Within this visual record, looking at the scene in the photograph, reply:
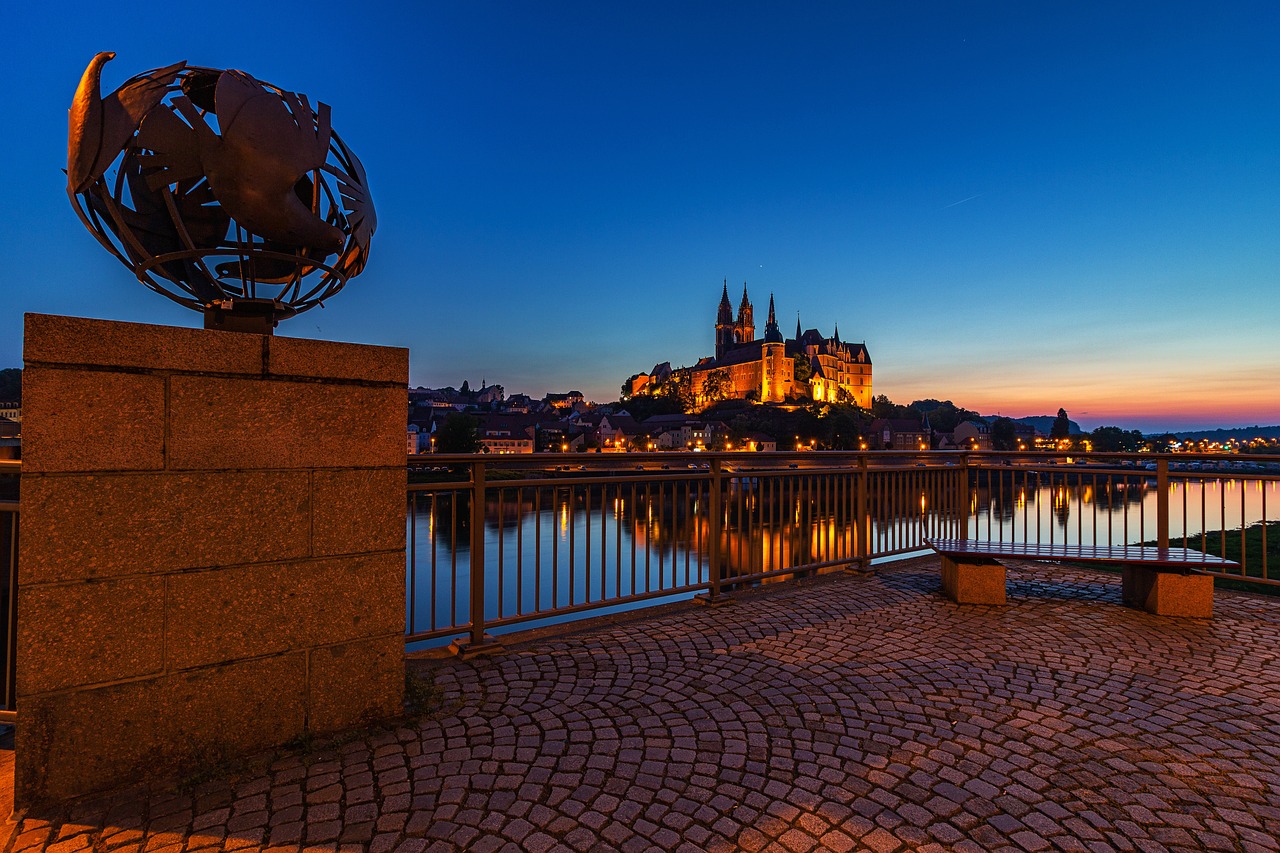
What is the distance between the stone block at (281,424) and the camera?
2.70 meters

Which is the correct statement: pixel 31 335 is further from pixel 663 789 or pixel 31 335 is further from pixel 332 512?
pixel 663 789

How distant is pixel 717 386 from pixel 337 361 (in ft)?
413

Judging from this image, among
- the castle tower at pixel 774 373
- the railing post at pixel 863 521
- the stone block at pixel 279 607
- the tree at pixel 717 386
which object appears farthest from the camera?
the tree at pixel 717 386

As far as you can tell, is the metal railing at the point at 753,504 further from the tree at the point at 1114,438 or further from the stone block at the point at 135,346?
the tree at the point at 1114,438

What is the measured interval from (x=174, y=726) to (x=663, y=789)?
2.15 metres

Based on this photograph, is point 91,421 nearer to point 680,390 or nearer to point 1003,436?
point 1003,436

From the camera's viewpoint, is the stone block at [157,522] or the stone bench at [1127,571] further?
the stone bench at [1127,571]

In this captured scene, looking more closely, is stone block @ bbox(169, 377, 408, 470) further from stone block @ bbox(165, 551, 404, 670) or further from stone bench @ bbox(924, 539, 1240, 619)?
stone bench @ bbox(924, 539, 1240, 619)

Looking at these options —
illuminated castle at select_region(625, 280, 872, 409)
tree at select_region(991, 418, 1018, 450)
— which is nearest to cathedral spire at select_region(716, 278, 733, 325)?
illuminated castle at select_region(625, 280, 872, 409)

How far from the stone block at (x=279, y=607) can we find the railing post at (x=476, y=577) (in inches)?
39.4

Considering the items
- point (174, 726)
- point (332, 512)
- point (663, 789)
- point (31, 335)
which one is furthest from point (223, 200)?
point (663, 789)

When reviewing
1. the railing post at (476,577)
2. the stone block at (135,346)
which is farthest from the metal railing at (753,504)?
the stone block at (135,346)

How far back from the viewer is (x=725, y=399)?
123938 millimetres

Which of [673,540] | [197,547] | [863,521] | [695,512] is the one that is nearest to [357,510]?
[197,547]
